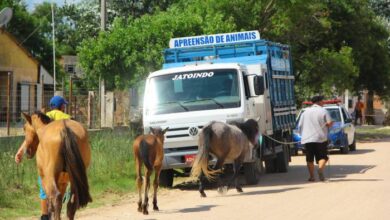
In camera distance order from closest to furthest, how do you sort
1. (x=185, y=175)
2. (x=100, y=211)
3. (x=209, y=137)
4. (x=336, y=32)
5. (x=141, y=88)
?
1. (x=100, y=211)
2. (x=209, y=137)
3. (x=185, y=175)
4. (x=141, y=88)
5. (x=336, y=32)

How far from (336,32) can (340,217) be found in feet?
102

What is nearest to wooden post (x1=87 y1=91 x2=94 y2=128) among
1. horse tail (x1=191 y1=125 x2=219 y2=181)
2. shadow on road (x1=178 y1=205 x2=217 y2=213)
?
horse tail (x1=191 y1=125 x2=219 y2=181)

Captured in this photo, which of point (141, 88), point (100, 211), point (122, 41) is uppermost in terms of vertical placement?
point (122, 41)

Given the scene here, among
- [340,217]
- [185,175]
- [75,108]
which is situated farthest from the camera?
Result: [75,108]

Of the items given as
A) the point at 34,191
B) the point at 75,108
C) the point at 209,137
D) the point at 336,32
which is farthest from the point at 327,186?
the point at 336,32

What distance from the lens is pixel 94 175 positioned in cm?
1716

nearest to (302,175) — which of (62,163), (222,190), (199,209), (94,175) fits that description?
(222,190)

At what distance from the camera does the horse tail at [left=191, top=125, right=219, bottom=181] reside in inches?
567

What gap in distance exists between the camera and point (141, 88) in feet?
83.1

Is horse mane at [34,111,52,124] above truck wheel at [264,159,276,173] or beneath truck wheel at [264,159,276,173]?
above

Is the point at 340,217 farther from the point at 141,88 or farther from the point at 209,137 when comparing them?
the point at 141,88

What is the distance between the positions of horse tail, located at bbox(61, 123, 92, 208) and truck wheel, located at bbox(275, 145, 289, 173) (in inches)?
435

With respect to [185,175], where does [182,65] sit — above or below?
above

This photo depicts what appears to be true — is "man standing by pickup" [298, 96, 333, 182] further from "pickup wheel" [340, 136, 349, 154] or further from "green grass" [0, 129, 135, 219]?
"pickup wheel" [340, 136, 349, 154]
